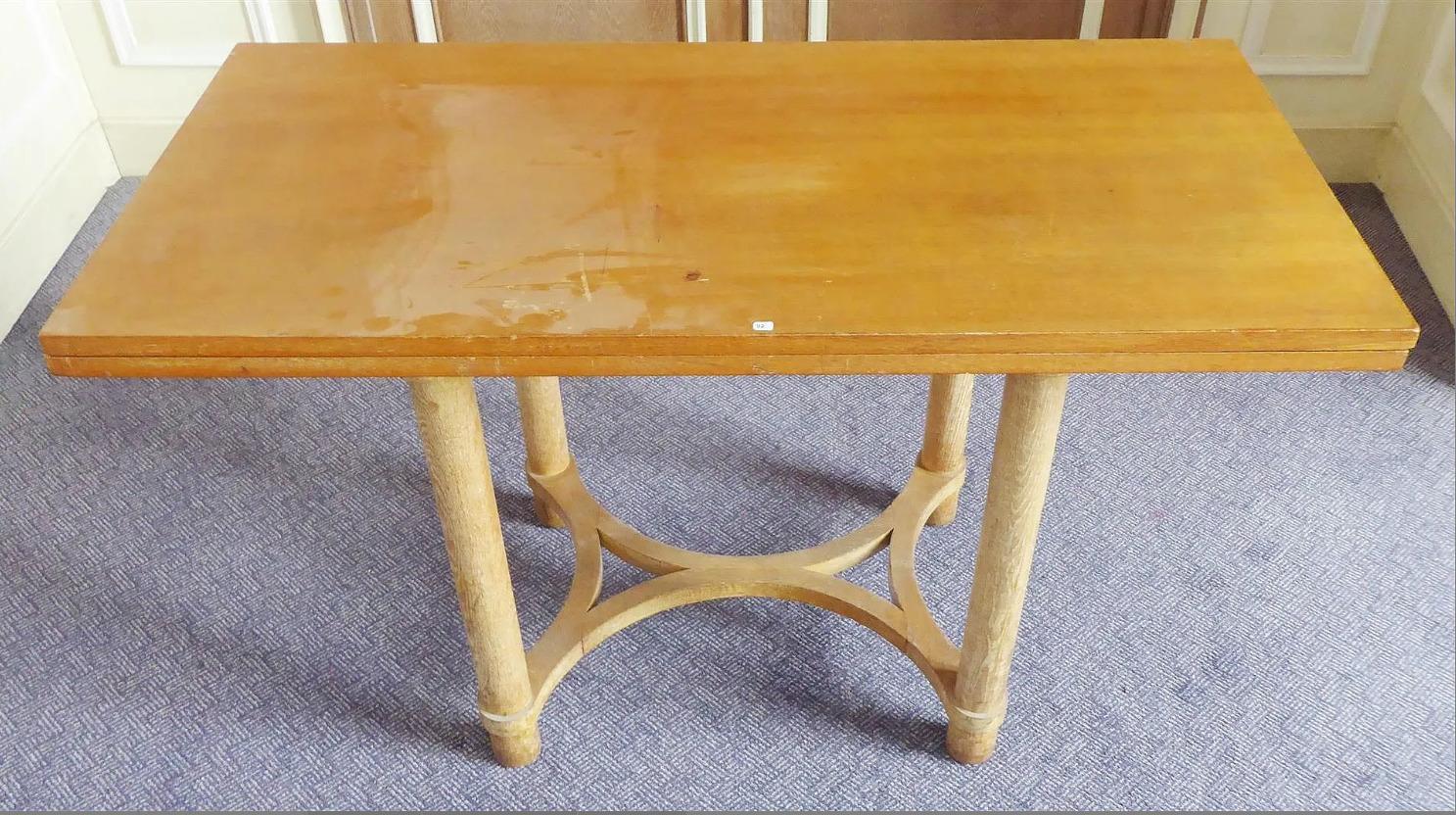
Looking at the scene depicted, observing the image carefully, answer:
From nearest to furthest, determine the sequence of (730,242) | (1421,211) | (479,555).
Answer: (730,242) < (479,555) < (1421,211)

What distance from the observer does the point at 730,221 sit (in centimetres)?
130

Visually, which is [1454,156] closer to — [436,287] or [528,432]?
[528,432]

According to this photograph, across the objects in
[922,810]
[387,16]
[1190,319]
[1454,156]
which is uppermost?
[1190,319]

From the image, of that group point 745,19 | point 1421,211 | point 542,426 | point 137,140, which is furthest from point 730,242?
point 137,140

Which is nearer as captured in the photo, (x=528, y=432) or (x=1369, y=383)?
(x=528, y=432)

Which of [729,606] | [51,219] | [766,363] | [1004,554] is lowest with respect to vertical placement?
[729,606]

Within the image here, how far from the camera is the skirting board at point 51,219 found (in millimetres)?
2523

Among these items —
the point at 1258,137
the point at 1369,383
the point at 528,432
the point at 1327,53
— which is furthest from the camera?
the point at 1327,53

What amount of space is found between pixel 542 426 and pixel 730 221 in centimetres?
71

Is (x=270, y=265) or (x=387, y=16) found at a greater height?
(x=270, y=265)

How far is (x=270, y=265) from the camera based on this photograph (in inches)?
49.1

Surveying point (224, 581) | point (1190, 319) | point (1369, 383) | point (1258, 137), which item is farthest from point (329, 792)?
point (1369, 383)

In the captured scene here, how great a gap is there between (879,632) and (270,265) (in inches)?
38.3

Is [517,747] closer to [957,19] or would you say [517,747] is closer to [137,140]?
[957,19]
